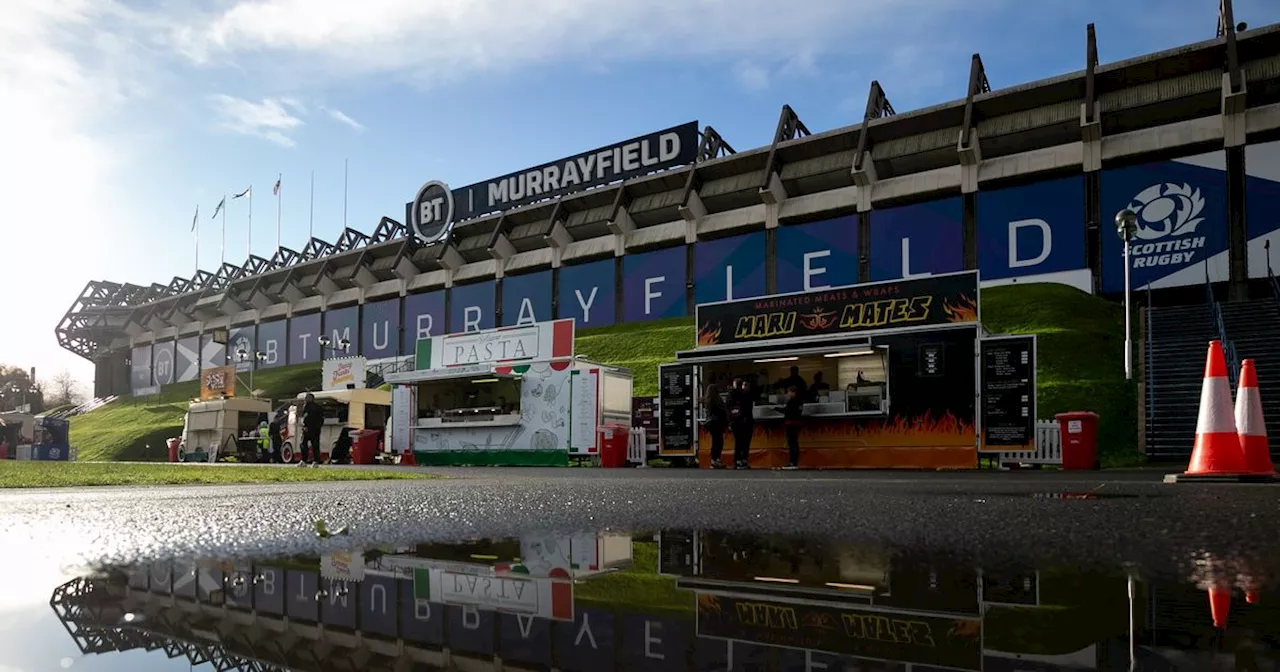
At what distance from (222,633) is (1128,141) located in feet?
118

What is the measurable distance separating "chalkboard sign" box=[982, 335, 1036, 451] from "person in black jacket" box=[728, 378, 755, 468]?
15.2 ft

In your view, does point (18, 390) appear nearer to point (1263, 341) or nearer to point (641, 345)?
point (641, 345)

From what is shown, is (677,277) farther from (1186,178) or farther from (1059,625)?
(1059,625)

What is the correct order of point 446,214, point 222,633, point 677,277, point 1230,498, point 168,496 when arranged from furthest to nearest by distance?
point 446,214, point 677,277, point 168,496, point 1230,498, point 222,633

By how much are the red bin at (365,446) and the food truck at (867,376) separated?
11.6 m

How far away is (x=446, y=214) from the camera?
2021 inches

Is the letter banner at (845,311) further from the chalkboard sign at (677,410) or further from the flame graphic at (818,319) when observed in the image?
the chalkboard sign at (677,410)

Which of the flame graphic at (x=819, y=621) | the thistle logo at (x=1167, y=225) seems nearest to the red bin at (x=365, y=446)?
the thistle logo at (x=1167, y=225)


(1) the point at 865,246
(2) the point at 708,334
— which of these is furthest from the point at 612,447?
(1) the point at 865,246

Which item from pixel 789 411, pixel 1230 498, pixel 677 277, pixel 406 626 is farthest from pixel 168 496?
pixel 677 277

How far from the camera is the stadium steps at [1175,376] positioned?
63.2 ft

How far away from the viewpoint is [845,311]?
19.5 m

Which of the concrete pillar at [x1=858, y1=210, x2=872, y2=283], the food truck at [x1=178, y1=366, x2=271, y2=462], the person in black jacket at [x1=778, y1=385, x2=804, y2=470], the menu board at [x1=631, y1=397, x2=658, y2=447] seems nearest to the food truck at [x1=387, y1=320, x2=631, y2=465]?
the menu board at [x1=631, y1=397, x2=658, y2=447]

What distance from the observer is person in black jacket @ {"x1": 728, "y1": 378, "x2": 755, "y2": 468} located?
→ 60.0 feet
